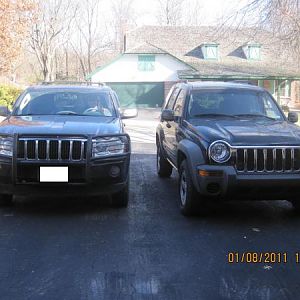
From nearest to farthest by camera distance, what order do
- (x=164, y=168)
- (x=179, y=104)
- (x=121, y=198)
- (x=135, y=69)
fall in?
(x=121, y=198) → (x=179, y=104) → (x=164, y=168) → (x=135, y=69)

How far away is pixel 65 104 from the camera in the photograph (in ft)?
24.7

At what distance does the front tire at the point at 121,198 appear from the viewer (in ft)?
21.5

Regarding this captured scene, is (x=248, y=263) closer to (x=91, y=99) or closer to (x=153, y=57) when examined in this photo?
(x=91, y=99)

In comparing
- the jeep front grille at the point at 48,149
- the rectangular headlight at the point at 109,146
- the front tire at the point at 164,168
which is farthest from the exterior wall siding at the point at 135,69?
the jeep front grille at the point at 48,149

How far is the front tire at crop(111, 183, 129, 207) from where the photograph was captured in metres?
6.56

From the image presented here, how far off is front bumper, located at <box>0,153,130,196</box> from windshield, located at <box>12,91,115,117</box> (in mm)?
1508

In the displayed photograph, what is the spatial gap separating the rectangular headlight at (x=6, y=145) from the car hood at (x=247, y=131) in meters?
2.29

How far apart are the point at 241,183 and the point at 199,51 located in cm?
3604

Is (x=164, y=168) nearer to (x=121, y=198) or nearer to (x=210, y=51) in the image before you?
(x=121, y=198)

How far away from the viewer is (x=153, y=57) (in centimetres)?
3866

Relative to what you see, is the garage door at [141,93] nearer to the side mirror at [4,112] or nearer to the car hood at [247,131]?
the side mirror at [4,112]

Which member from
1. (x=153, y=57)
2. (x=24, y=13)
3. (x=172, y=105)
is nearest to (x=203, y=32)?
(x=153, y=57)
